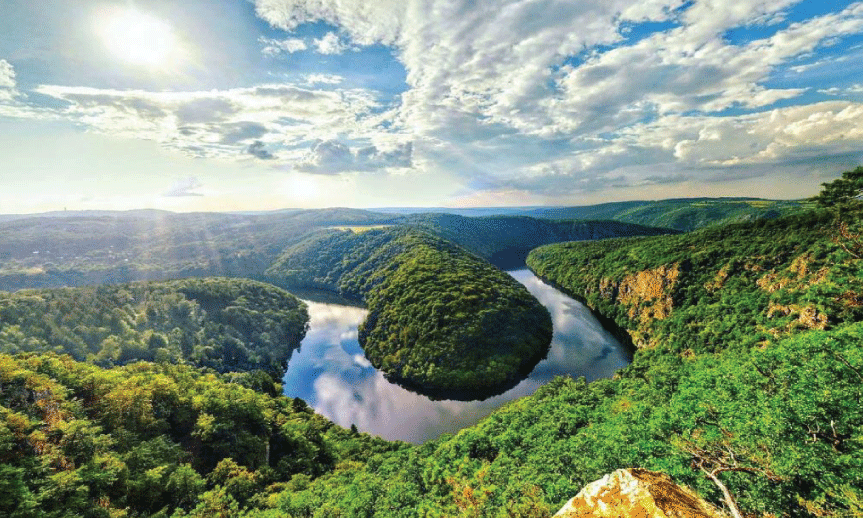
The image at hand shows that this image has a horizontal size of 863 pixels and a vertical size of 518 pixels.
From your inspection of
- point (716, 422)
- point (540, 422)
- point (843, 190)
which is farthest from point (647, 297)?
point (716, 422)

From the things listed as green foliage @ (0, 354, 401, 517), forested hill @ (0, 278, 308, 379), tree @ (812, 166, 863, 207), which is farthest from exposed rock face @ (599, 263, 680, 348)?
forested hill @ (0, 278, 308, 379)

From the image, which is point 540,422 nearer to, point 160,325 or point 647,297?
point 647,297

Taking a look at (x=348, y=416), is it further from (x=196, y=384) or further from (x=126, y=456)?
(x=126, y=456)

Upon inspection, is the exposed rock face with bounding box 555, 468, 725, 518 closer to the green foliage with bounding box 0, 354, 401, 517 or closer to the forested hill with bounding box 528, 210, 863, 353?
the green foliage with bounding box 0, 354, 401, 517

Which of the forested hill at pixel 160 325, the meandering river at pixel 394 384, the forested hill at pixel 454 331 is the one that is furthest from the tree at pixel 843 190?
the forested hill at pixel 160 325

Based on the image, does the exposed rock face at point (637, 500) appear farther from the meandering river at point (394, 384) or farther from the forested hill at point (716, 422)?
the meandering river at point (394, 384)
